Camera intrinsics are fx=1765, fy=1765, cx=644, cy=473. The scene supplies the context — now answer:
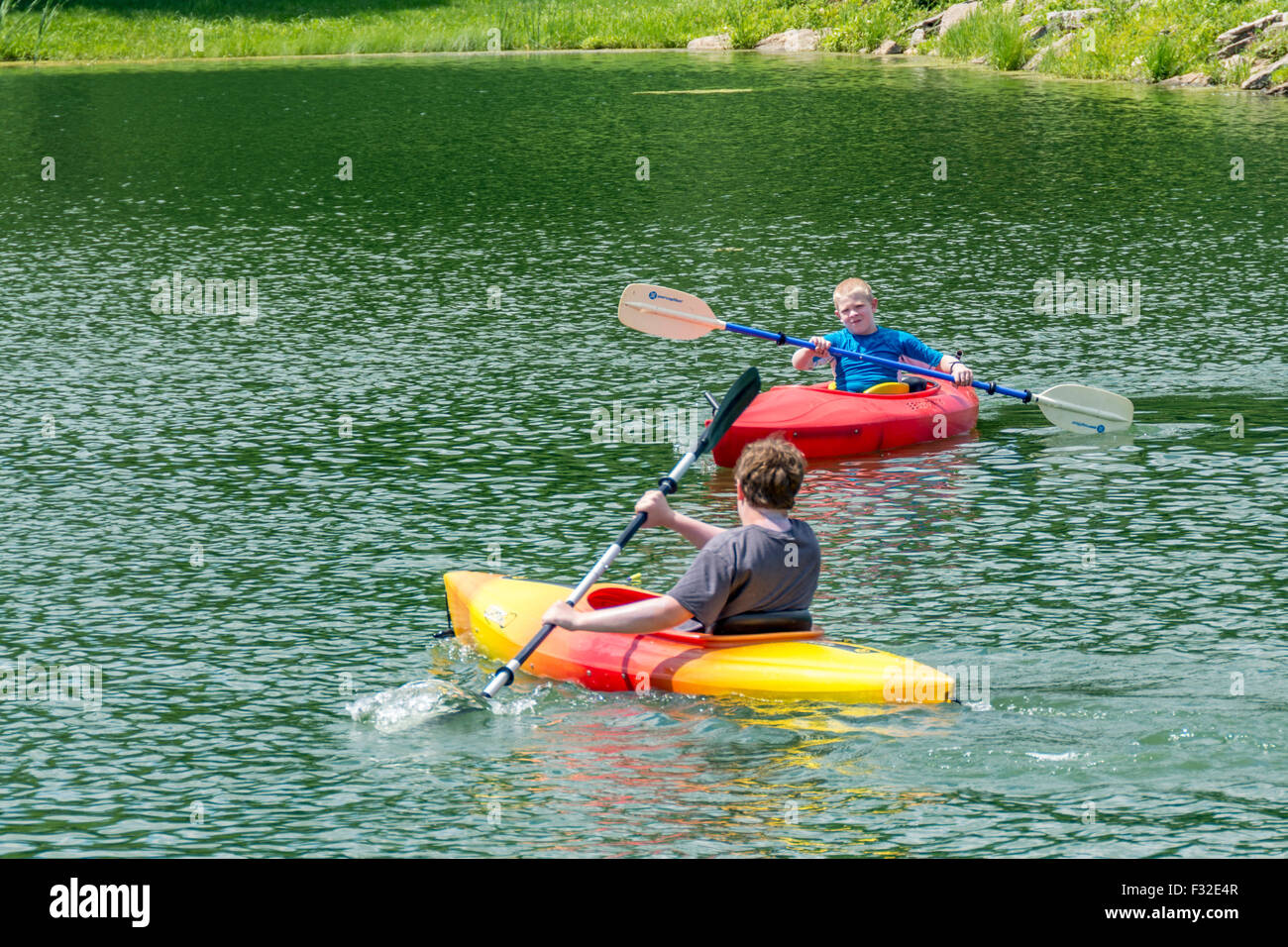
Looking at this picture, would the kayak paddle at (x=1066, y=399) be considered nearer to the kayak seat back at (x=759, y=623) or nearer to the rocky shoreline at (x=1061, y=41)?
the kayak seat back at (x=759, y=623)

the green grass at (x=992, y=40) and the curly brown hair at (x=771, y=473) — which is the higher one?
the green grass at (x=992, y=40)

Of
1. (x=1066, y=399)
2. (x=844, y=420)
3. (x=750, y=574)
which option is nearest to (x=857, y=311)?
(x=844, y=420)

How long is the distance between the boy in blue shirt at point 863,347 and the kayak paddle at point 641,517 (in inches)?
110

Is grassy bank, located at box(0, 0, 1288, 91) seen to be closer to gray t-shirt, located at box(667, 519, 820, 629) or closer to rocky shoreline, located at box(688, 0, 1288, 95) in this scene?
rocky shoreline, located at box(688, 0, 1288, 95)

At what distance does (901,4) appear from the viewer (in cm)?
4453

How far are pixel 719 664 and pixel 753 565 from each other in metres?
0.48

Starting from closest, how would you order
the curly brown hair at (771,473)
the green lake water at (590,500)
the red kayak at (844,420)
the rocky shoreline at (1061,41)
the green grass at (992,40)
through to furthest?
the green lake water at (590,500), the curly brown hair at (771,473), the red kayak at (844,420), the rocky shoreline at (1061,41), the green grass at (992,40)

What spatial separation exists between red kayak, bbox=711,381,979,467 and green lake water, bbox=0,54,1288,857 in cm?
19

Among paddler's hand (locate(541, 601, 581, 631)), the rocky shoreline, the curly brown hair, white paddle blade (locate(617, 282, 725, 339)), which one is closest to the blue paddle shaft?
white paddle blade (locate(617, 282, 725, 339))

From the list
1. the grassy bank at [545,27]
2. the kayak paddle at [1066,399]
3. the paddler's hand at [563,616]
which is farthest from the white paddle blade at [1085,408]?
the grassy bank at [545,27]

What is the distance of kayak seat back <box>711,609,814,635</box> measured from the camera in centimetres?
758

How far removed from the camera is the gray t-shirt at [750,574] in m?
7.35
